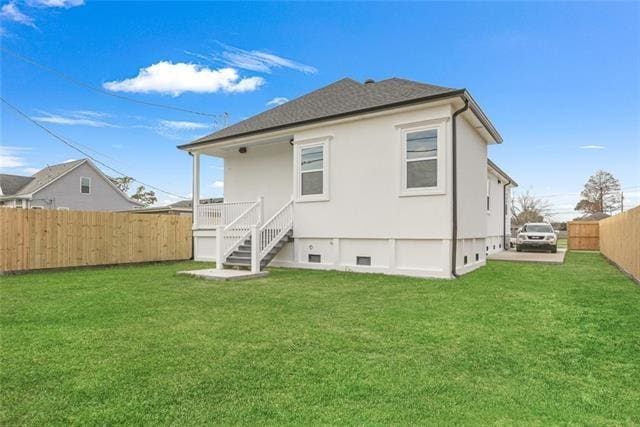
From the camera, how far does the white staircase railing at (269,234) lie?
9.55 meters

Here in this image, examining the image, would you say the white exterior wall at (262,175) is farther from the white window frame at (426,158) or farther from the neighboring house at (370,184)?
the white window frame at (426,158)

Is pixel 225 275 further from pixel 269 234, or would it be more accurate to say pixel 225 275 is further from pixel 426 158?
pixel 426 158

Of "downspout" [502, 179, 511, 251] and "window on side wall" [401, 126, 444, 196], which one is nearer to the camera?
"window on side wall" [401, 126, 444, 196]

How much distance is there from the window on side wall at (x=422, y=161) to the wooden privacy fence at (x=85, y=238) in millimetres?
8284

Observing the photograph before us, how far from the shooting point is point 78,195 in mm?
26625

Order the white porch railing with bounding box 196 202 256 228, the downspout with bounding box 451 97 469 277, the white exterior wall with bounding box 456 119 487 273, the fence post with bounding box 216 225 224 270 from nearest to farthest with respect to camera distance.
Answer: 1. the downspout with bounding box 451 97 469 277
2. the white exterior wall with bounding box 456 119 487 273
3. the fence post with bounding box 216 225 224 270
4. the white porch railing with bounding box 196 202 256 228

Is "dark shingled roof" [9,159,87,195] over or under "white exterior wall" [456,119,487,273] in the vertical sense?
over

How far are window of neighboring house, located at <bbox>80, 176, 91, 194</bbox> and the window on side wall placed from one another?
25.7m

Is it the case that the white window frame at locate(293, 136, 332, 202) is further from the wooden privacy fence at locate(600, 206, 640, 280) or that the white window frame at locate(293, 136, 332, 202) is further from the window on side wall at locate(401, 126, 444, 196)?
the wooden privacy fence at locate(600, 206, 640, 280)

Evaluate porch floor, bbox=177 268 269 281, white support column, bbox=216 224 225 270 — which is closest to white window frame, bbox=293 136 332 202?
white support column, bbox=216 224 225 270

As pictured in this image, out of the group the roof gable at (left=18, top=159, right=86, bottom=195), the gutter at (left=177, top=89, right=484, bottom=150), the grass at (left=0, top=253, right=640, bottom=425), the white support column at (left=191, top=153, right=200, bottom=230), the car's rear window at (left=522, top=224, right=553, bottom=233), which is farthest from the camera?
the roof gable at (left=18, top=159, right=86, bottom=195)

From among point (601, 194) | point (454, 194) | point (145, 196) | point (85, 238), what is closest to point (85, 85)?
point (85, 238)

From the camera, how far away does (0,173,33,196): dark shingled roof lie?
25375 mm

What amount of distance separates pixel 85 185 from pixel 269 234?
22.6 m
